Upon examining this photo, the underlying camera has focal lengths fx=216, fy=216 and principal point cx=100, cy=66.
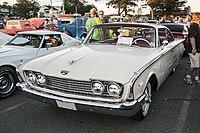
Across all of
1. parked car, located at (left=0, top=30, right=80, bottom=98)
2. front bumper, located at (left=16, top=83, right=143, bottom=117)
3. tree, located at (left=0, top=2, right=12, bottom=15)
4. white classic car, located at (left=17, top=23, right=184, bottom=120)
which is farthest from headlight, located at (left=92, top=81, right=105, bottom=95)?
tree, located at (left=0, top=2, right=12, bottom=15)

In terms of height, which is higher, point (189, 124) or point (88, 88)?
point (88, 88)

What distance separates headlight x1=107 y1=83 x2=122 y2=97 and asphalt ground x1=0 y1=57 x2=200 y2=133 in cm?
67

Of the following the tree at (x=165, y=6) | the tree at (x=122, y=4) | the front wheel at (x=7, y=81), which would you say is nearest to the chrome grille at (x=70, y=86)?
the front wheel at (x=7, y=81)

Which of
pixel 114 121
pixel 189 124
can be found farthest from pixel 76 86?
pixel 189 124

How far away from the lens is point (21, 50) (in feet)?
15.9

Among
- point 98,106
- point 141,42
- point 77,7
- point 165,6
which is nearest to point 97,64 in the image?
point 98,106

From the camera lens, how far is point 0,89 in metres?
4.29

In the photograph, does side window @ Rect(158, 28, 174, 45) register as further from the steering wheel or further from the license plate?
the license plate

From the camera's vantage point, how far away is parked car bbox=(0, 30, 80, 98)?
4.36 metres

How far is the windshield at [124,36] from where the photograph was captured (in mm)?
4230

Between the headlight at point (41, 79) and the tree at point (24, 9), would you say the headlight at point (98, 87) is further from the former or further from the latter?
the tree at point (24, 9)

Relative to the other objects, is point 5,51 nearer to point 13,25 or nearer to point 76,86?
point 76,86

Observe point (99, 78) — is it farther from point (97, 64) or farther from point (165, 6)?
point (165, 6)

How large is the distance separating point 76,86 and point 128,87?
71 centimetres
